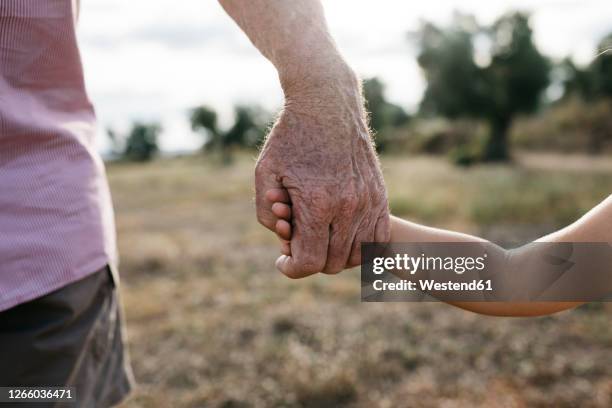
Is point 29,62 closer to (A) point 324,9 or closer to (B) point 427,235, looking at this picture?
(A) point 324,9

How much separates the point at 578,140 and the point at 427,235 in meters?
36.5

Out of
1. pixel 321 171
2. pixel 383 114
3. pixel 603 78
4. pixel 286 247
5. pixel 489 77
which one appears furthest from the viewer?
pixel 383 114

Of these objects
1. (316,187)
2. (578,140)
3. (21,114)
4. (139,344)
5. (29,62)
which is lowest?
(578,140)

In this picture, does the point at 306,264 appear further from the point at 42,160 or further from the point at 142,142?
the point at 142,142

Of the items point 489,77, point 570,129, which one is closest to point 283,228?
point 489,77

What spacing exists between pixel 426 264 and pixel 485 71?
111 feet

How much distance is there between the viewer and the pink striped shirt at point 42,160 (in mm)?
1288

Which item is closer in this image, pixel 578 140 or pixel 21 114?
pixel 21 114

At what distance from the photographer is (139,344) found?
4844mm

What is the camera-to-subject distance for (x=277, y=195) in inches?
50.1

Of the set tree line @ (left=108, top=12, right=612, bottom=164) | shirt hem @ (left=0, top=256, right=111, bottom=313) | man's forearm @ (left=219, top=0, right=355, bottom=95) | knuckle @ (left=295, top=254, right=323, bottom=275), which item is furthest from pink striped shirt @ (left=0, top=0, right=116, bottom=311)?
tree line @ (left=108, top=12, right=612, bottom=164)

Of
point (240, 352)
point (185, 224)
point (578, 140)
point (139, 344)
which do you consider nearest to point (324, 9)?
point (240, 352)

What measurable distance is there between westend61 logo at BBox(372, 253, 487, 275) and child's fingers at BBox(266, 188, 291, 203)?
1.20 ft

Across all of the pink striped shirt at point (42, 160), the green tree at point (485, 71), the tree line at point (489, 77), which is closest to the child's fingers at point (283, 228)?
the pink striped shirt at point (42, 160)
